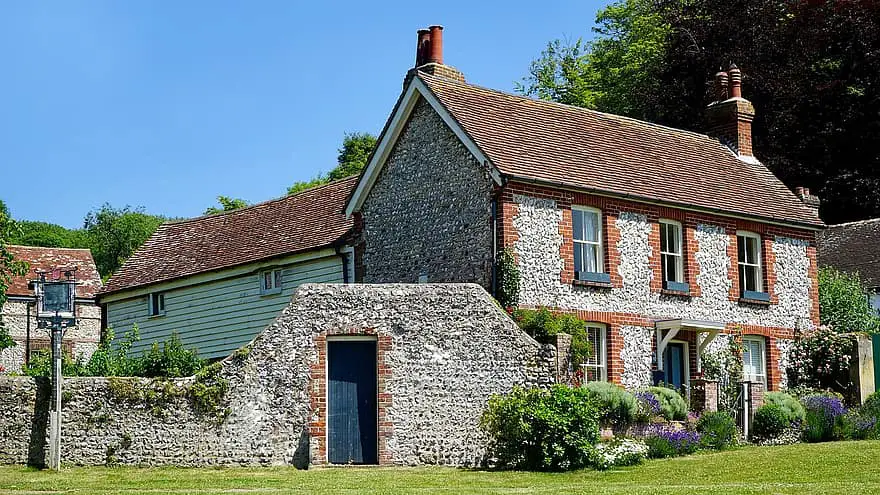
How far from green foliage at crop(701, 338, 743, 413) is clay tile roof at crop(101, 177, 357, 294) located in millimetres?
9782

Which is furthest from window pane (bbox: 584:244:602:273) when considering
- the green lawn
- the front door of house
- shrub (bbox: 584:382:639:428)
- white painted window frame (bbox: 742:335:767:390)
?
the green lawn

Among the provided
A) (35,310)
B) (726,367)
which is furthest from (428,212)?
(35,310)

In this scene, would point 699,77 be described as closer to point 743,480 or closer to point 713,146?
point 713,146

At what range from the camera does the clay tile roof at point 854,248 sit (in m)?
42.8

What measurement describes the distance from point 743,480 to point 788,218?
14.6 m

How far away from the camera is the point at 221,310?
35906 mm

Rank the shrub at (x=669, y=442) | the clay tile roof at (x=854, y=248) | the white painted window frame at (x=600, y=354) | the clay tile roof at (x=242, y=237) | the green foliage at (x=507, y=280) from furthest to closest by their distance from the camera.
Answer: the clay tile roof at (x=854, y=248) < the clay tile roof at (x=242, y=237) < the white painted window frame at (x=600, y=354) < the green foliage at (x=507, y=280) < the shrub at (x=669, y=442)

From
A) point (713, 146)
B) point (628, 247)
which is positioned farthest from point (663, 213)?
point (713, 146)

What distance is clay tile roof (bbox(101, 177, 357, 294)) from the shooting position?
1358 inches

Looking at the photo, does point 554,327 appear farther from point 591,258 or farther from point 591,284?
point 591,258

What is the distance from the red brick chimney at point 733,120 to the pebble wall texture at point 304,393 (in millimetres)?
15579

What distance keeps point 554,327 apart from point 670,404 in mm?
3097

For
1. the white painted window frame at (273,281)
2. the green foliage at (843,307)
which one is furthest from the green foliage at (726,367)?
the white painted window frame at (273,281)

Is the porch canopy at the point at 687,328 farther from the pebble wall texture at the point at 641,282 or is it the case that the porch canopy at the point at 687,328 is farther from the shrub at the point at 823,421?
the shrub at the point at 823,421
